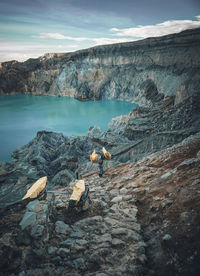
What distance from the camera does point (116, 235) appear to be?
2.97m

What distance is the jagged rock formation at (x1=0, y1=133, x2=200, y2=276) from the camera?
2334mm

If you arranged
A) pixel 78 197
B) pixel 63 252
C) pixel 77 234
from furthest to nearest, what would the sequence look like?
pixel 78 197 < pixel 77 234 < pixel 63 252

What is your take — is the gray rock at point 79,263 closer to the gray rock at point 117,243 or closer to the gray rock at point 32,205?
the gray rock at point 117,243

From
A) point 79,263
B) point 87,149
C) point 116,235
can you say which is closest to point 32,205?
point 79,263

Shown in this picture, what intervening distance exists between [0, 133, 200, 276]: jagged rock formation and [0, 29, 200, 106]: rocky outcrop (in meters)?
14.3

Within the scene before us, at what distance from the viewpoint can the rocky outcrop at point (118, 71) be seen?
28531mm

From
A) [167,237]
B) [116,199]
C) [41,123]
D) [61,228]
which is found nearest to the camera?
[167,237]

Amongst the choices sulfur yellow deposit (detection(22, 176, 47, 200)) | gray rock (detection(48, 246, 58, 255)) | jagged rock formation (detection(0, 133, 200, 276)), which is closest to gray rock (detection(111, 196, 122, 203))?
jagged rock formation (detection(0, 133, 200, 276))

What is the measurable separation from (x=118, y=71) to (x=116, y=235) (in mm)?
45128

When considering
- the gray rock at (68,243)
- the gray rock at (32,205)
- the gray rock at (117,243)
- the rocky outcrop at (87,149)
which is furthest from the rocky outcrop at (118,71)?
the gray rock at (68,243)

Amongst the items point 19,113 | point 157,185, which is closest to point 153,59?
point 19,113

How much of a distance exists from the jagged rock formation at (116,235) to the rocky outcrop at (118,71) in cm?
1433

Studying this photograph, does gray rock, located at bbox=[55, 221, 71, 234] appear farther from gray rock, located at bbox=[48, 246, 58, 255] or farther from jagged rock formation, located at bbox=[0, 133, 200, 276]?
gray rock, located at bbox=[48, 246, 58, 255]

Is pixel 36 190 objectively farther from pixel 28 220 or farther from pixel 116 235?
pixel 116 235
